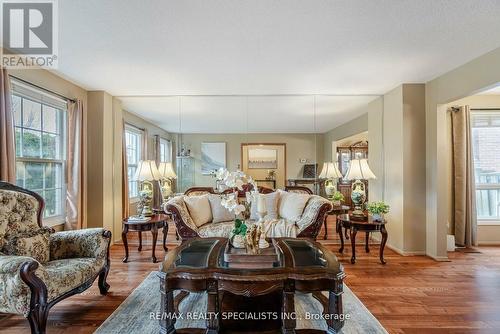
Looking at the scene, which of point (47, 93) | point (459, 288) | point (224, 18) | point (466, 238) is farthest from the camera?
point (466, 238)

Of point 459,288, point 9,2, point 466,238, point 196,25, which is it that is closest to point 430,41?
point 196,25

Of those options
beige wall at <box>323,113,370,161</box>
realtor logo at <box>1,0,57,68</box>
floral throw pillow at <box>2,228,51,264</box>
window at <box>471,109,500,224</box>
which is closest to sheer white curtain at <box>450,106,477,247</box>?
window at <box>471,109,500,224</box>

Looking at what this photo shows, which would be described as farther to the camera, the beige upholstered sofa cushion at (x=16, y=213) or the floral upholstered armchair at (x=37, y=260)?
the beige upholstered sofa cushion at (x=16, y=213)

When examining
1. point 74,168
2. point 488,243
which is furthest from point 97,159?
point 488,243

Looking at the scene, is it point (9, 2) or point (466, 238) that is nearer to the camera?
point (9, 2)

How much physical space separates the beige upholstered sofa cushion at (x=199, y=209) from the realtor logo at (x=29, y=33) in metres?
2.33

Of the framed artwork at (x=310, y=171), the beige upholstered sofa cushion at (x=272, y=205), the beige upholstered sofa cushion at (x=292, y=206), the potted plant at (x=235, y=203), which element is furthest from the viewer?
the framed artwork at (x=310, y=171)

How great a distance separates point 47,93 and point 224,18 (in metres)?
2.71

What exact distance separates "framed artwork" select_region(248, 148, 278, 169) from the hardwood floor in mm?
1809

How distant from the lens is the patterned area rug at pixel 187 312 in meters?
1.98

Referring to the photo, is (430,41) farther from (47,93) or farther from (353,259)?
(47,93)

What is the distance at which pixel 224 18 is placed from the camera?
2076 mm

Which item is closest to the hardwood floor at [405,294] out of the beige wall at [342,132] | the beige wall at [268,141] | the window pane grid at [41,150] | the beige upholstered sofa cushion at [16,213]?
the beige upholstered sofa cushion at [16,213]

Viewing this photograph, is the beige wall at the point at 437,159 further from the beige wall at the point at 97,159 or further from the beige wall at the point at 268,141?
the beige wall at the point at 97,159
